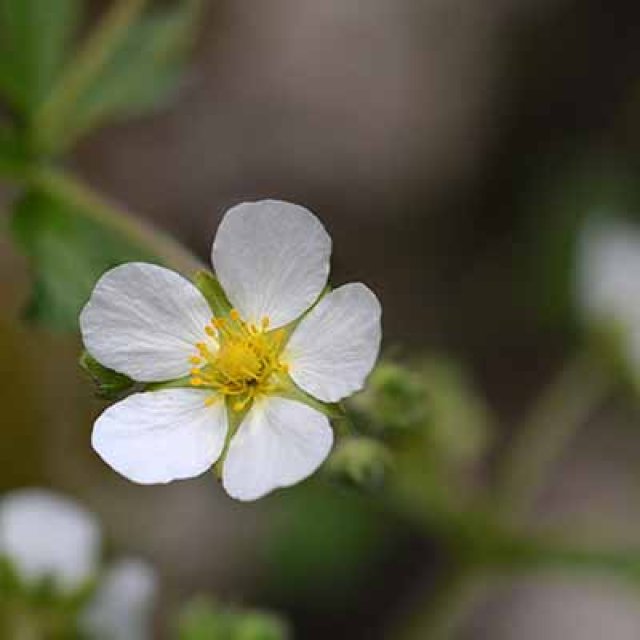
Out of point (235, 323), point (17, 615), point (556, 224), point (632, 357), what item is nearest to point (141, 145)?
point (556, 224)

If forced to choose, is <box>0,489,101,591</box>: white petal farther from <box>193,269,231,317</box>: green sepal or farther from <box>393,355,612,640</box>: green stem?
<box>393,355,612,640</box>: green stem

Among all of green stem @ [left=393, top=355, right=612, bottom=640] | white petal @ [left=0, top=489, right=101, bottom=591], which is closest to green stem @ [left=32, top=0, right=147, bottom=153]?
white petal @ [left=0, top=489, right=101, bottom=591]

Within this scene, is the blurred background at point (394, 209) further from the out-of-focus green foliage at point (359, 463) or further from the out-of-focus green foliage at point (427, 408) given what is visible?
the out-of-focus green foliage at point (359, 463)

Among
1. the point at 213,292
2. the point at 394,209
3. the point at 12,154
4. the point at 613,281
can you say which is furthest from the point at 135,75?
the point at 394,209

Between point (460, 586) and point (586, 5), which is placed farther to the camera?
point (586, 5)

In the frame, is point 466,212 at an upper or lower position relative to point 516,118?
lower

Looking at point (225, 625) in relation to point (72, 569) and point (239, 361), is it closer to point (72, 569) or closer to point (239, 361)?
point (72, 569)

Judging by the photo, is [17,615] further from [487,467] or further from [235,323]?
[487,467]
